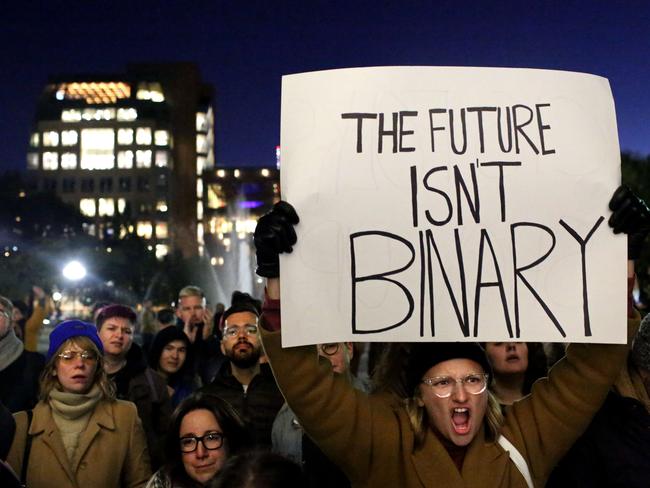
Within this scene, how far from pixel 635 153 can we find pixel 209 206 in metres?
109

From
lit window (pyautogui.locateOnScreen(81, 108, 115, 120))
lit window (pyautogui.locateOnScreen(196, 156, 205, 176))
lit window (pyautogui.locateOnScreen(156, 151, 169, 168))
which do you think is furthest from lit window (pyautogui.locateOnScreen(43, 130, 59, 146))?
lit window (pyautogui.locateOnScreen(196, 156, 205, 176))

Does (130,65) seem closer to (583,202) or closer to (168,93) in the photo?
(168,93)

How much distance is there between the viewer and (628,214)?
2635 millimetres

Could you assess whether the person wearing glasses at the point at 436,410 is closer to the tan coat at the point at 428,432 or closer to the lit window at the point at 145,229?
the tan coat at the point at 428,432

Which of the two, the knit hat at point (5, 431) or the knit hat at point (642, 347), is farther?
the knit hat at point (5, 431)

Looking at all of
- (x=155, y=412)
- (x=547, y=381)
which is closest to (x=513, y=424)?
(x=547, y=381)

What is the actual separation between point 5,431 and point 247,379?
57.3 inches

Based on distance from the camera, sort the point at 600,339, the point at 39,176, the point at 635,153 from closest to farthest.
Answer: the point at 600,339 → the point at 635,153 → the point at 39,176

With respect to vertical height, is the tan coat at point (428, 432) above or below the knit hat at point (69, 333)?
below

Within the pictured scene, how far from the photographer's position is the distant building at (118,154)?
111 metres

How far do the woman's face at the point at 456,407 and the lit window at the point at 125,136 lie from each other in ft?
379

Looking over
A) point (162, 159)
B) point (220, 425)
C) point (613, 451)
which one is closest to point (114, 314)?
point (220, 425)

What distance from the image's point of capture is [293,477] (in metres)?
2.21

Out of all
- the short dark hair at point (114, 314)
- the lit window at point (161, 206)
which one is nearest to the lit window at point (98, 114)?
the lit window at point (161, 206)
